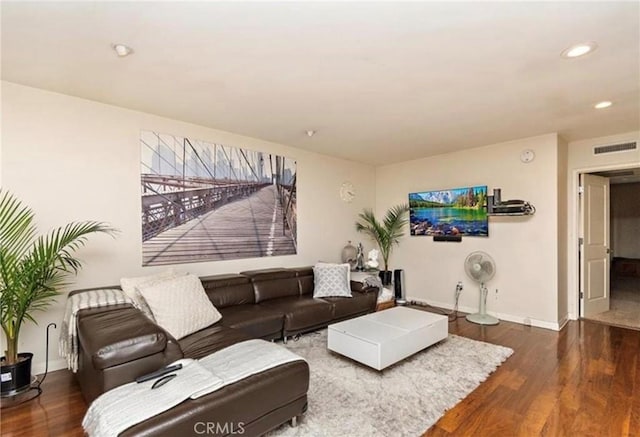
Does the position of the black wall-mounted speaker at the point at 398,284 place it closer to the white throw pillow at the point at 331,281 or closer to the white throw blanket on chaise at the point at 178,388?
the white throw pillow at the point at 331,281

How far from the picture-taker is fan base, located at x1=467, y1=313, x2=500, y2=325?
413 centimetres

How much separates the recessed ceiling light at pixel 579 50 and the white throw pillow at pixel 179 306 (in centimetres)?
331

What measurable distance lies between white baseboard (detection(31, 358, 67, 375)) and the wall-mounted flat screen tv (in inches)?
188

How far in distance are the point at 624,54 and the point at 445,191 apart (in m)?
2.90

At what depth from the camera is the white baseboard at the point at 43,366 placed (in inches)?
105

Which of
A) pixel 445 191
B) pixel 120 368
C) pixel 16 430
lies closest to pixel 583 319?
pixel 445 191

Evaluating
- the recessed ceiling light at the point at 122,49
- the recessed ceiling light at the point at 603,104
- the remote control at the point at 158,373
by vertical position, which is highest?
the recessed ceiling light at the point at 122,49

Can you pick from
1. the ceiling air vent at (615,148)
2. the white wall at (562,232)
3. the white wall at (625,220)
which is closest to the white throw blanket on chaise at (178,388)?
the white wall at (562,232)

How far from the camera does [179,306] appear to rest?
8.48 feet

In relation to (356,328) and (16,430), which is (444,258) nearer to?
(356,328)

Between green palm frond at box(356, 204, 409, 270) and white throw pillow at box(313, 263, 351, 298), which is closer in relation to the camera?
white throw pillow at box(313, 263, 351, 298)

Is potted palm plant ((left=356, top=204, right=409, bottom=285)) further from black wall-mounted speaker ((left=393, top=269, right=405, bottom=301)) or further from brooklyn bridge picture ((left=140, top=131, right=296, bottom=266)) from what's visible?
brooklyn bridge picture ((left=140, top=131, right=296, bottom=266))

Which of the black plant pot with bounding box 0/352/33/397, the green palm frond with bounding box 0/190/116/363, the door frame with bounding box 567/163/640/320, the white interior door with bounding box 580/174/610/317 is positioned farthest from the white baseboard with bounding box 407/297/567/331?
the black plant pot with bounding box 0/352/33/397

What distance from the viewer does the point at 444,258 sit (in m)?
4.99
